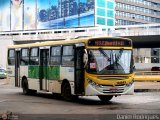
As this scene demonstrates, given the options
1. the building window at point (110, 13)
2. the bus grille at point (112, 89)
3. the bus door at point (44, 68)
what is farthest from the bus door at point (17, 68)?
the building window at point (110, 13)

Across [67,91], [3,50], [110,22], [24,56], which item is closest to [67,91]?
[67,91]

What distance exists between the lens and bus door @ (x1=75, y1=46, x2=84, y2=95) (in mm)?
18281

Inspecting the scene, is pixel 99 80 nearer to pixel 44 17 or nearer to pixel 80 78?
pixel 80 78

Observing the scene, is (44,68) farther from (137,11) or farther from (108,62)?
(137,11)

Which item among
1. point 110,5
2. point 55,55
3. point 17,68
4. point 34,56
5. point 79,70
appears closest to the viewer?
point 79,70

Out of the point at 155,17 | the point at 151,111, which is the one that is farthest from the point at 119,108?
the point at 155,17

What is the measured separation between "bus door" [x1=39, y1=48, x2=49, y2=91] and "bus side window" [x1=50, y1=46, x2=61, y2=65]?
0.66 m

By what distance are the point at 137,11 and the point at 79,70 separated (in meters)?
132

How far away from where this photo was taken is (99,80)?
1780cm

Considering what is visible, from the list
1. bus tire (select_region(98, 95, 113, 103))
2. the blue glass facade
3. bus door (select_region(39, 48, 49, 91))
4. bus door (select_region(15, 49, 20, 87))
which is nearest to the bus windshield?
bus tire (select_region(98, 95, 113, 103))

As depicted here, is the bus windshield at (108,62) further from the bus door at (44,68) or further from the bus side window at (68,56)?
the bus door at (44,68)

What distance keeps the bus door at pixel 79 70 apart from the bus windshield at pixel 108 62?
0.50 metres

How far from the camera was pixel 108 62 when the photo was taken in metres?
18.0

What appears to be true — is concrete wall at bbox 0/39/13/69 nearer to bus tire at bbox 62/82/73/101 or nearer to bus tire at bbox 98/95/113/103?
bus tire at bbox 62/82/73/101
